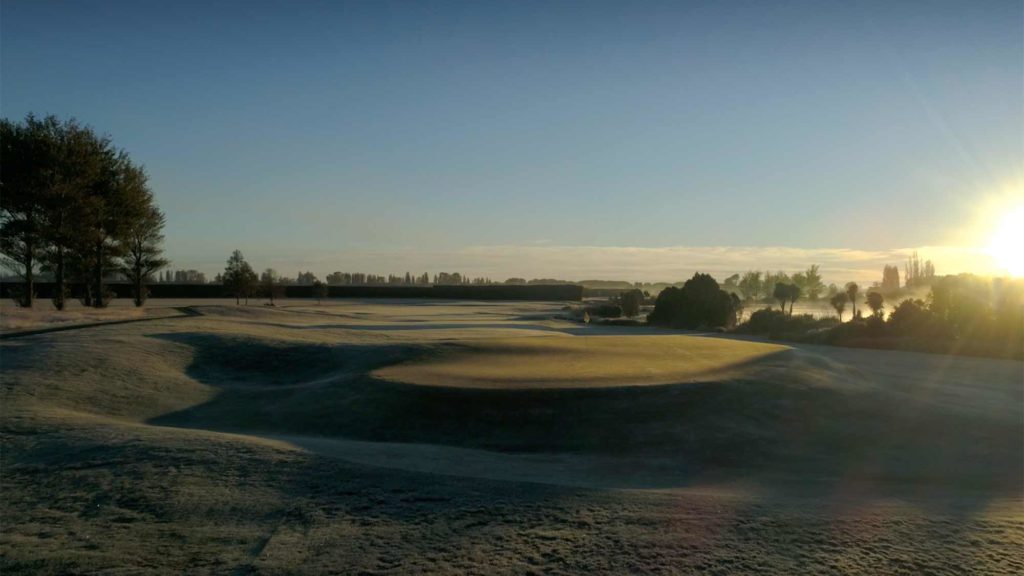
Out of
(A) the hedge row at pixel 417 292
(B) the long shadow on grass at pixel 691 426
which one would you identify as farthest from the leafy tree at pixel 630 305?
(B) the long shadow on grass at pixel 691 426

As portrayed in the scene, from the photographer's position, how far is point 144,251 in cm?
4903

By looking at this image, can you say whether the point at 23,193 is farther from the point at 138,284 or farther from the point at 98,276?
the point at 138,284

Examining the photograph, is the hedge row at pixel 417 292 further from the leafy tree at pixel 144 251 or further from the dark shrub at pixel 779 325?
the dark shrub at pixel 779 325

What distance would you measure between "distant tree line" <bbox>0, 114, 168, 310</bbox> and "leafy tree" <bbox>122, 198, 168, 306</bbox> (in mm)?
2932

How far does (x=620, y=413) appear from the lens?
12453mm

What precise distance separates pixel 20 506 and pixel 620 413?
8573 millimetres

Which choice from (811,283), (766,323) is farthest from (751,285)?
(766,323)

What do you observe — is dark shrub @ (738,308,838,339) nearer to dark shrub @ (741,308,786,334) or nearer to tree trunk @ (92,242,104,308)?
dark shrub @ (741,308,786,334)

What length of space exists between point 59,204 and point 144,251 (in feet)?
44.8

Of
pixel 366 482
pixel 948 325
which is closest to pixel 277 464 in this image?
pixel 366 482

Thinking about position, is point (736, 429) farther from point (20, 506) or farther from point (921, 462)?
point (20, 506)

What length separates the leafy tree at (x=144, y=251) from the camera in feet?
153

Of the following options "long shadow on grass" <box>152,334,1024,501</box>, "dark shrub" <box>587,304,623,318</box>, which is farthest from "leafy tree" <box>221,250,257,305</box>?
"long shadow on grass" <box>152,334,1024,501</box>

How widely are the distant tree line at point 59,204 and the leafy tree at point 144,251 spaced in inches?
115
